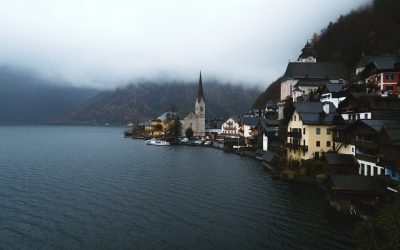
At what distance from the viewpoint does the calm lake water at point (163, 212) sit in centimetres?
2778

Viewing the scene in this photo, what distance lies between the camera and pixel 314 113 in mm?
51469

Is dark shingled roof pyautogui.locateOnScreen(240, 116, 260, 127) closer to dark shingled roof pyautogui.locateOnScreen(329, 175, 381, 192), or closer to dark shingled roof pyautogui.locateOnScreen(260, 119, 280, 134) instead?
dark shingled roof pyautogui.locateOnScreen(260, 119, 280, 134)

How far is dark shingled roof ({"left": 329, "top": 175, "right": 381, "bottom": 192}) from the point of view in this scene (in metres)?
33.5

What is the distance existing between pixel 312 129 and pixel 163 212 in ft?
91.2

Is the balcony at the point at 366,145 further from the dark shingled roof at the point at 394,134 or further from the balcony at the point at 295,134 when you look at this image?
the balcony at the point at 295,134

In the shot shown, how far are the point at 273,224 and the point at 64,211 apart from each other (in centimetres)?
2319

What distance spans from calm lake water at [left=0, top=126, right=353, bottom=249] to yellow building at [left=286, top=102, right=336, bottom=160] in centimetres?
694

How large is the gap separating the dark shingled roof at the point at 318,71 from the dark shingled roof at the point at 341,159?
65060 mm

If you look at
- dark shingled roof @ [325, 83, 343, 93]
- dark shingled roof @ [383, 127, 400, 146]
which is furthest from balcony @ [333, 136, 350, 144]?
dark shingled roof @ [325, 83, 343, 93]

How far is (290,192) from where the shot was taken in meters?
43.3

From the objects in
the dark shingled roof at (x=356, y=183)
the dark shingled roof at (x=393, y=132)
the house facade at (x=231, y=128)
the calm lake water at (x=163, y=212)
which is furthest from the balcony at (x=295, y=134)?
the house facade at (x=231, y=128)

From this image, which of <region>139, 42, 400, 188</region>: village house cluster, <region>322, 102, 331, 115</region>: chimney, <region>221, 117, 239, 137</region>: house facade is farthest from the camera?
<region>221, 117, 239, 137</region>: house facade

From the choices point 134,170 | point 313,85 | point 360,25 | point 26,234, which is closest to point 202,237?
point 26,234

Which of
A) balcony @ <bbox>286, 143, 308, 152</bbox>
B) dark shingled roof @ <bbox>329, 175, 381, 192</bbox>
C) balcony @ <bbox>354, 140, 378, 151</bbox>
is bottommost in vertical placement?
dark shingled roof @ <bbox>329, 175, 381, 192</bbox>
